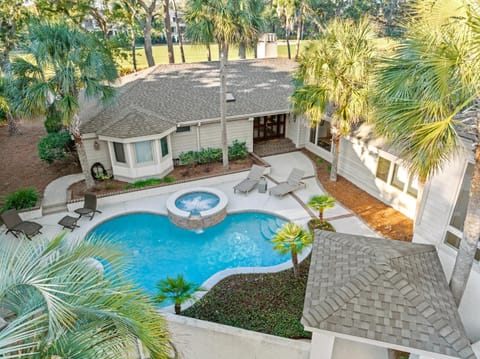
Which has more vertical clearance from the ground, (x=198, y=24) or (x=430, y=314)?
(x=198, y=24)

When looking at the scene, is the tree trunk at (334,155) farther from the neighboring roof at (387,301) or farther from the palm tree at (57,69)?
the palm tree at (57,69)

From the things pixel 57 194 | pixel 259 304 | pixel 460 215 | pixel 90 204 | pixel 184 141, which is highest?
pixel 460 215

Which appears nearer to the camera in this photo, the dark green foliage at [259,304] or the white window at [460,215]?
the white window at [460,215]

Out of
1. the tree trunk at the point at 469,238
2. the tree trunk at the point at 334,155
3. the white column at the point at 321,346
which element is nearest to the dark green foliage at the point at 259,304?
the white column at the point at 321,346

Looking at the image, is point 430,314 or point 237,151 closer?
point 430,314

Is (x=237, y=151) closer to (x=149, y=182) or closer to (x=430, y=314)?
(x=149, y=182)

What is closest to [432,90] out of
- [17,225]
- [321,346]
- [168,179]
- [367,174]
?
[321,346]

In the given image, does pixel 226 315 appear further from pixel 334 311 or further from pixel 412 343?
pixel 412 343
